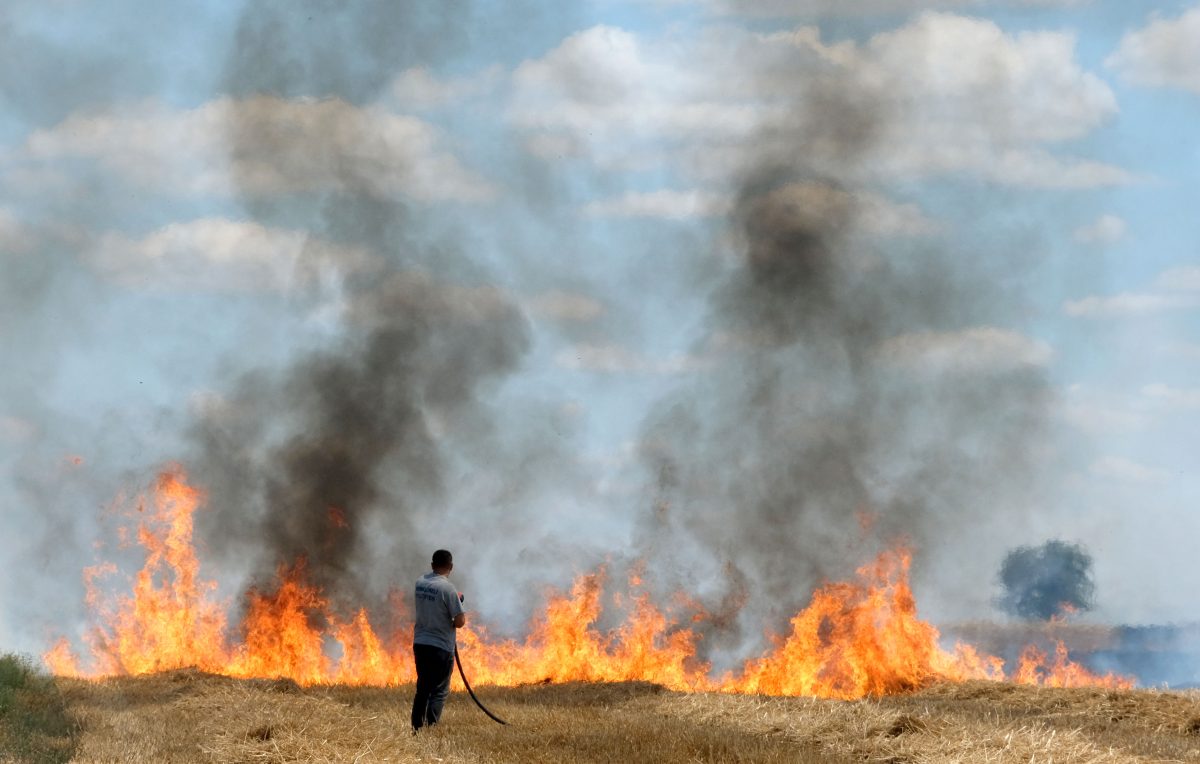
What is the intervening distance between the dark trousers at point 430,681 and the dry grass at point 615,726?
0.27 meters

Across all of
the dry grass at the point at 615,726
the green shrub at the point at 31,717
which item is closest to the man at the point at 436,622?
the dry grass at the point at 615,726

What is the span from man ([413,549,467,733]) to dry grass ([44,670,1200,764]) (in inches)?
30.2

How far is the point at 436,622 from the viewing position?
608 inches

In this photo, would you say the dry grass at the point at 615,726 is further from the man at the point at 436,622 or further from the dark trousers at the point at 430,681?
the man at the point at 436,622

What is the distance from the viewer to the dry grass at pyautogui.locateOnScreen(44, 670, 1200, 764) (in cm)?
1346

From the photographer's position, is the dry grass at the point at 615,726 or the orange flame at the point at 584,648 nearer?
the dry grass at the point at 615,726

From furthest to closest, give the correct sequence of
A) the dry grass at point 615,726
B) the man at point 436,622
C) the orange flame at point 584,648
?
the orange flame at point 584,648 < the man at point 436,622 < the dry grass at point 615,726

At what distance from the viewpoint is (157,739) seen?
15.0 metres

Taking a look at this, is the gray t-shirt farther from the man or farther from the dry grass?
the dry grass

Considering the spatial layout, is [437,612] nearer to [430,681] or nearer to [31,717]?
[430,681]

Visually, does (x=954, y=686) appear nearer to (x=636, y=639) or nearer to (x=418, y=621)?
(x=636, y=639)

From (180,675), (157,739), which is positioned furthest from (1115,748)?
(180,675)

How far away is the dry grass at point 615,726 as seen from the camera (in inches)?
530

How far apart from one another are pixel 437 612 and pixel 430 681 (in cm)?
91
